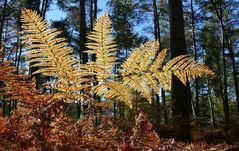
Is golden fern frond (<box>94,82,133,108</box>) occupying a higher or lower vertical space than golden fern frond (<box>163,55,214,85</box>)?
lower

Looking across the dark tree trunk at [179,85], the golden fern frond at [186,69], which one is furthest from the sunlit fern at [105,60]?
the dark tree trunk at [179,85]

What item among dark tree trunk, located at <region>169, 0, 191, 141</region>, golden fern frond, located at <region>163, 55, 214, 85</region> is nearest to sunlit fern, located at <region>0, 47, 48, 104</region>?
golden fern frond, located at <region>163, 55, 214, 85</region>

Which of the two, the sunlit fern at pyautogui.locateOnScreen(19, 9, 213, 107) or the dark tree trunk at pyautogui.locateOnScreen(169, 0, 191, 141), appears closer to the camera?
the sunlit fern at pyautogui.locateOnScreen(19, 9, 213, 107)

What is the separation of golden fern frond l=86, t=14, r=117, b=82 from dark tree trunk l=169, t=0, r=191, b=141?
5854mm

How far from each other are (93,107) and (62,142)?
0.14m

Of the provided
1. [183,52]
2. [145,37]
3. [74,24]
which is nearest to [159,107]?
[183,52]

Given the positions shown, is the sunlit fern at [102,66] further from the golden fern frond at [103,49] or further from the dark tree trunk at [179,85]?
the dark tree trunk at [179,85]

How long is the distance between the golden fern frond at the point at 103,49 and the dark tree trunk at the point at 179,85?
230 inches

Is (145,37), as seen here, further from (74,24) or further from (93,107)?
(93,107)

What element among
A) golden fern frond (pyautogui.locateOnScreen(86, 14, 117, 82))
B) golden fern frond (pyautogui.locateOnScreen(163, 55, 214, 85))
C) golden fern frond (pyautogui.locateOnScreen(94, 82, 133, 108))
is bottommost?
golden fern frond (pyautogui.locateOnScreen(94, 82, 133, 108))

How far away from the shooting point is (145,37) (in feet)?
92.1

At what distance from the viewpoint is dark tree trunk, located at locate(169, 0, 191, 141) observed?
689 centimetres

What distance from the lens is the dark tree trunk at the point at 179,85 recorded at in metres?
6.89

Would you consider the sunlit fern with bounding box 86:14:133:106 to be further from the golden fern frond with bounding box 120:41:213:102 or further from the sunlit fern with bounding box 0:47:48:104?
the sunlit fern with bounding box 0:47:48:104
